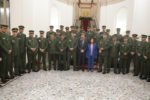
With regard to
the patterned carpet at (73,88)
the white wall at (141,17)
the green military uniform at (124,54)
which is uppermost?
the white wall at (141,17)

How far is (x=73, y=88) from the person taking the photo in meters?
5.00

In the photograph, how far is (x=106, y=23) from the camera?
13945mm

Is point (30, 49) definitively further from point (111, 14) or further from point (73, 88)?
point (111, 14)

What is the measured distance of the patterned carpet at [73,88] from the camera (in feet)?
14.2

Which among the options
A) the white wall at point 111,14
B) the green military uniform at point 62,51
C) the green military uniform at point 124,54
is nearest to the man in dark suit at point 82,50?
the green military uniform at point 62,51

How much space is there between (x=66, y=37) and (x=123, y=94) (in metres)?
4.17

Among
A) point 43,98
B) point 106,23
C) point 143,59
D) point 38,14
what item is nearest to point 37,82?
point 43,98

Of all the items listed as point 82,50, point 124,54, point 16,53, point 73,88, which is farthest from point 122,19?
point 16,53

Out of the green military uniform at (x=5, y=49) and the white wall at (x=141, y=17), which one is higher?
the white wall at (x=141, y=17)

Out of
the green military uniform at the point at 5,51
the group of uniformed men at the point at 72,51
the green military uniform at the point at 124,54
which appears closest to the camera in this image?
the green military uniform at the point at 5,51

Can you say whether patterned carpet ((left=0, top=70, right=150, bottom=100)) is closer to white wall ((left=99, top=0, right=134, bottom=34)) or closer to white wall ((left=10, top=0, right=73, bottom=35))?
white wall ((left=10, top=0, right=73, bottom=35))

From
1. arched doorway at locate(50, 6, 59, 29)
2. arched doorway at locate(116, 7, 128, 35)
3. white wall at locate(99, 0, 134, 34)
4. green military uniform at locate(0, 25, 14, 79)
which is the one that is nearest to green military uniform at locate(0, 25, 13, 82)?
green military uniform at locate(0, 25, 14, 79)

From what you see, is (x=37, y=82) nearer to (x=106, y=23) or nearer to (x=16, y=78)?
(x=16, y=78)

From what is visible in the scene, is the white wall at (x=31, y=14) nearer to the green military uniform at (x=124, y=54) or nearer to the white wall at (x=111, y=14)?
the white wall at (x=111, y=14)
